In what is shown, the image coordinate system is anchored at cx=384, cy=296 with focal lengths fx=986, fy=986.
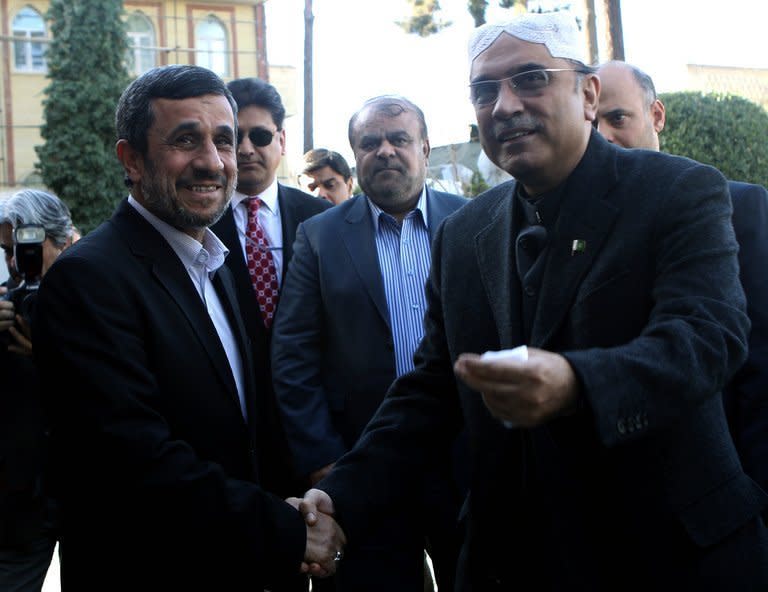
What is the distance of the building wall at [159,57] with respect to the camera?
1233 inches

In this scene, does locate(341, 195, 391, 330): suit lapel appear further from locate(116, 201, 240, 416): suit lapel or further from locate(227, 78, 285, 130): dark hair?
locate(116, 201, 240, 416): suit lapel

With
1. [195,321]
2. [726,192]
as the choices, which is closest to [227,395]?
[195,321]

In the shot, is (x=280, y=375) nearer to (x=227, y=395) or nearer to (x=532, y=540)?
(x=227, y=395)

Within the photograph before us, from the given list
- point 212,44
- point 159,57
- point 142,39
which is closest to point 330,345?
point 159,57

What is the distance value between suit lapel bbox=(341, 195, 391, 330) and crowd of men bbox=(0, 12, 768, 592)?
92 centimetres

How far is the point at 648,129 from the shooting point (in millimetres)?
4516

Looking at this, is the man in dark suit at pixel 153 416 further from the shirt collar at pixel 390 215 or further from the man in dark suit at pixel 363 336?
the shirt collar at pixel 390 215

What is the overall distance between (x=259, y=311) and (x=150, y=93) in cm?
154

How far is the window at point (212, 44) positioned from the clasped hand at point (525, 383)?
110 feet

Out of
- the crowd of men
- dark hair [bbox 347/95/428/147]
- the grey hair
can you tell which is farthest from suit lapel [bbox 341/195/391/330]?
the grey hair

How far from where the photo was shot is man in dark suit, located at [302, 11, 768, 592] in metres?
2.05

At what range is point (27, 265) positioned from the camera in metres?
4.06

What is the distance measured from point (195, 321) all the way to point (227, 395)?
0.24 meters

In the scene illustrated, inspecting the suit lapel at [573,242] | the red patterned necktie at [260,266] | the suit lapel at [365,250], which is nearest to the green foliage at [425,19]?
the suit lapel at [365,250]
